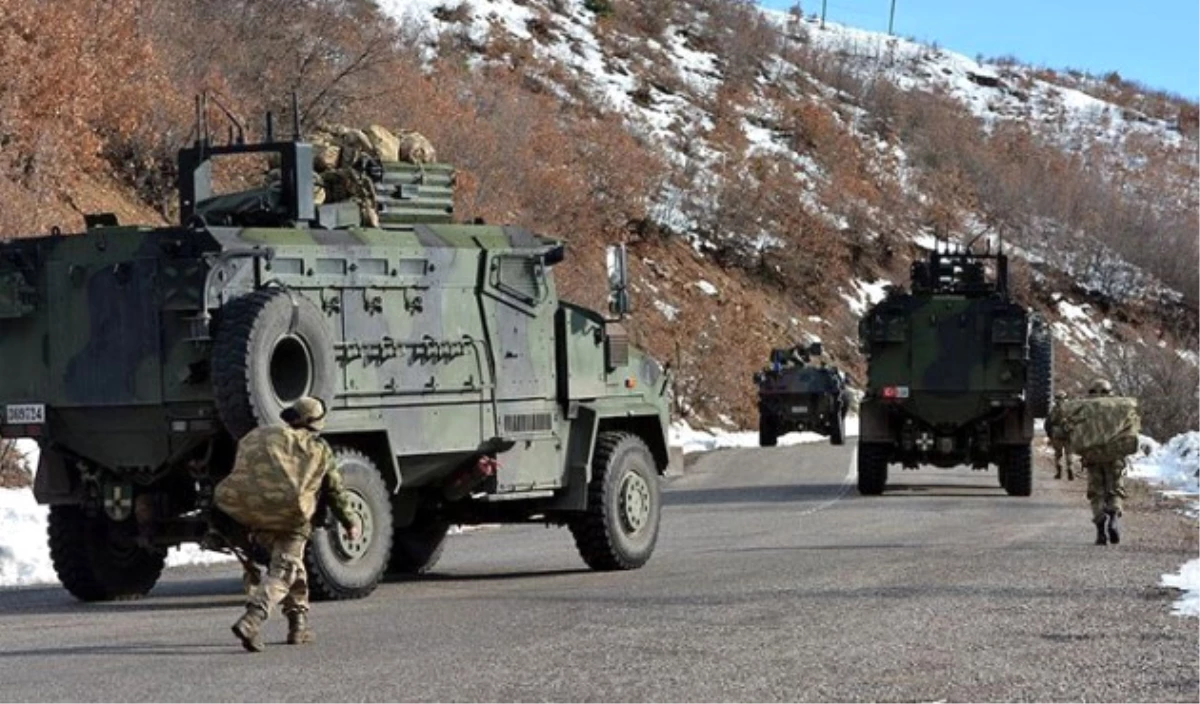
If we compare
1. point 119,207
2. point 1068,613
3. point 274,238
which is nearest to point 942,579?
point 1068,613

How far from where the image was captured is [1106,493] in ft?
65.5

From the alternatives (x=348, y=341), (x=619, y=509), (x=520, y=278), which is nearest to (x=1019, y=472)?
(x=619, y=509)

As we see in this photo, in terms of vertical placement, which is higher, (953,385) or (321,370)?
(953,385)

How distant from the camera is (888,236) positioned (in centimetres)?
7444

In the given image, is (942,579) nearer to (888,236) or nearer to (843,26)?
(888,236)

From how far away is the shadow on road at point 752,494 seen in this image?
28.7 metres

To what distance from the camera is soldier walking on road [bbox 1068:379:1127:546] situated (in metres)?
19.8

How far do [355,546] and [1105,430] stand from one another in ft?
26.4

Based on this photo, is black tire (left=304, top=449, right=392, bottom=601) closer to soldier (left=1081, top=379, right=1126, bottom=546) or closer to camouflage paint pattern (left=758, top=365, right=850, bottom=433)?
soldier (left=1081, top=379, right=1126, bottom=546)

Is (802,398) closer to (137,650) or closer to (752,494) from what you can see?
(752,494)

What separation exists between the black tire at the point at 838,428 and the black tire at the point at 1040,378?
14670 millimetres

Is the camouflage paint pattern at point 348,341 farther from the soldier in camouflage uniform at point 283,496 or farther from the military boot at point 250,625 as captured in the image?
the military boot at point 250,625

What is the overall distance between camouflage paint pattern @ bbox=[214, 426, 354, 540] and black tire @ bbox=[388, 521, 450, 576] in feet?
18.2

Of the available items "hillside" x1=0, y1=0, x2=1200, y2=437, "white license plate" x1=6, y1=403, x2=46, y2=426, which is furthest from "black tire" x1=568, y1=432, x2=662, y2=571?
"hillside" x1=0, y1=0, x2=1200, y2=437
